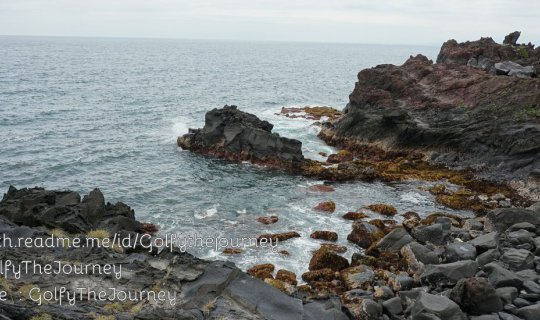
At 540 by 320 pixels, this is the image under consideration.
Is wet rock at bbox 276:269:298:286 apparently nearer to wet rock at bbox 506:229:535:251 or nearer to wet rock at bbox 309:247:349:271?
wet rock at bbox 309:247:349:271

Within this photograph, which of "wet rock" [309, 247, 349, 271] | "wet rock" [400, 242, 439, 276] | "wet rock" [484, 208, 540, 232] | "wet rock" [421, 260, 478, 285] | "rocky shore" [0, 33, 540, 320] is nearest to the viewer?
"rocky shore" [0, 33, 540, 320]

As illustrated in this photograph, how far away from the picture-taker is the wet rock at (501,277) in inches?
816

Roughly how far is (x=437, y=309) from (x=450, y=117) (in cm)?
3771

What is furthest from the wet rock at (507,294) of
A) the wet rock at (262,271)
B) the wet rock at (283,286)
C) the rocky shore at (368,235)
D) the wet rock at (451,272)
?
the wet rock at (262,271)

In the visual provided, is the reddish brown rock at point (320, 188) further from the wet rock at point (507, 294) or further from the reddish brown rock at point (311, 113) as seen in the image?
the reddish brown rock at point (311, 113)

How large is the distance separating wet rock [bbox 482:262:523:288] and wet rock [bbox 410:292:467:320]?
406 centimetres

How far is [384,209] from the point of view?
121 ft

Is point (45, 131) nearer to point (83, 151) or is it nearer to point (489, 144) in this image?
point (83, 151)

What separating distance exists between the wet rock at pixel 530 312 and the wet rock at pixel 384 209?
18.0m

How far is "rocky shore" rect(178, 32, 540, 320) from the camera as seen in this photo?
2081 cm

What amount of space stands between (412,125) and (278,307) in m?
38.5

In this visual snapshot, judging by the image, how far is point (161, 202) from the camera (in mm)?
39188

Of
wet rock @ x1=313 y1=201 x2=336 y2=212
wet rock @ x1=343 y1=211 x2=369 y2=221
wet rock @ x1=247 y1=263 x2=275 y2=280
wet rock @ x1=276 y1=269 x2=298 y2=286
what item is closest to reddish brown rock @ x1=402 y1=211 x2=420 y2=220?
wet rock @ x1=343 y1=211 x2=369 y2=221

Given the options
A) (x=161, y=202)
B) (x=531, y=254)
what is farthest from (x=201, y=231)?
(x=531, y=254)
